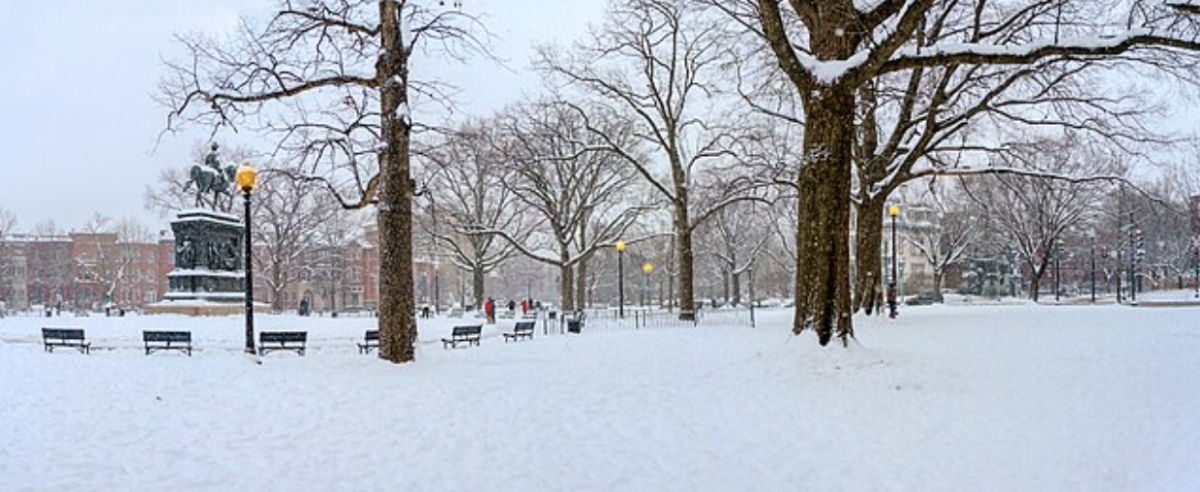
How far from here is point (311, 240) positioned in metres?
54.1

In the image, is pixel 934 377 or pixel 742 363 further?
pixel 742 363

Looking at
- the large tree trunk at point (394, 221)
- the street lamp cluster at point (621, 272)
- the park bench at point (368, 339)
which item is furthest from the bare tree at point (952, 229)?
the large tree trunk at point (394, 221)

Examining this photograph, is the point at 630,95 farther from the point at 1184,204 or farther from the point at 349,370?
the point at 1184,204

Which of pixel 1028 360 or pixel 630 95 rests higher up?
pixel 630 95

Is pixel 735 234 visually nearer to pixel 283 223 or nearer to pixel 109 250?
pixel 283 223

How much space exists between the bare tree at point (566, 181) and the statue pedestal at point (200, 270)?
420 inches

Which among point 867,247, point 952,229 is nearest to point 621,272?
point 867,247

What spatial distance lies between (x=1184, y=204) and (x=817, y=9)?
56.8 meters

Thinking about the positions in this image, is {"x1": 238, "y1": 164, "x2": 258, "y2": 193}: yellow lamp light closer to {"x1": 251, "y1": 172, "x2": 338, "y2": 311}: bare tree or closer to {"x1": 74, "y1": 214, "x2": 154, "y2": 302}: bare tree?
{"x1": 251, "y1": 172, "x2": 338, "y2": 311}: bare tree

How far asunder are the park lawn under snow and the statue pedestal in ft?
49.9

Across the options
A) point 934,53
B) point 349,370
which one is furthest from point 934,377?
point 349,370

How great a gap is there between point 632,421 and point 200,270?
88.1 ft

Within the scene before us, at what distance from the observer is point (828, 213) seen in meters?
11.9

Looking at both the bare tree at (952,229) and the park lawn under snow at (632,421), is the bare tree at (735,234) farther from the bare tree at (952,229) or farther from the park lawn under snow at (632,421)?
the park lawn under snow at (632,421)
